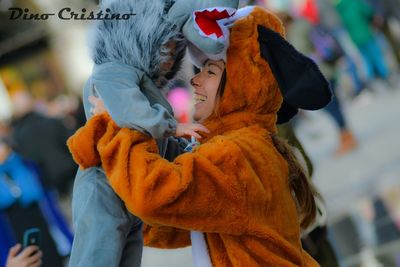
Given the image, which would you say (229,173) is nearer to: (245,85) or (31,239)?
(245,85)

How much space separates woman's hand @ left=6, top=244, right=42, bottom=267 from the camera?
3.06 m

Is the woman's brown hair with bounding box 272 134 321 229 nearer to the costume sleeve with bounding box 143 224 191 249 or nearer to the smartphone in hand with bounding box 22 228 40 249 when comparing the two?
the costume sleeve with bounding box 143 224 191 249

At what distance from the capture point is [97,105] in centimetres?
274

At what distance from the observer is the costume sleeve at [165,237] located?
3.02 m

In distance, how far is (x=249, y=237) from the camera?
2725 millimetres

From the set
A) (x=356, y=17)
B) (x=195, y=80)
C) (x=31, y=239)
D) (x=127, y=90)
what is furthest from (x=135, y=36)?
(x=356, y=17)

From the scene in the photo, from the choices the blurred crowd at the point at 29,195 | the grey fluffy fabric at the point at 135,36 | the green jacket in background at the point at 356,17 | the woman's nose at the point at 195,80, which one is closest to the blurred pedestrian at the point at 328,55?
the green jacket in background at the point at 356,17

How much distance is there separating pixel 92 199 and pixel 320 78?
0.86 meters

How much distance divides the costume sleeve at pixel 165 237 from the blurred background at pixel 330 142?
1.73 feet

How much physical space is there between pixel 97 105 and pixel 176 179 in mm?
388

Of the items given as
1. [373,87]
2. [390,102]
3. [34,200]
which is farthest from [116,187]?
[373,87]

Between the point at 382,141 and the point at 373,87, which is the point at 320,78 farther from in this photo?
the point at 373,87

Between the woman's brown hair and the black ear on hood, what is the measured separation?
0.62 feet

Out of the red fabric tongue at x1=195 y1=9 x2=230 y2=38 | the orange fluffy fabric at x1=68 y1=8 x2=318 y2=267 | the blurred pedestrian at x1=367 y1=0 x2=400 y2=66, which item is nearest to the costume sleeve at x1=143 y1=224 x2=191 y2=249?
the orange fluffy fabric at x1=68 y1=8 x2=318 y2=267
